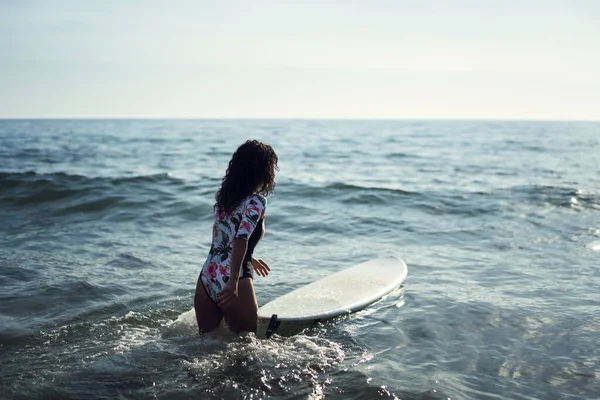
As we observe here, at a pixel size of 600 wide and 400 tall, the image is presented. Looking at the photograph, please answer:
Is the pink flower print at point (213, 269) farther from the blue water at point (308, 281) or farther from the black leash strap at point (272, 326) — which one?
the black leash strap at point (272, 326)

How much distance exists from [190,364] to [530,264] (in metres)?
5.70

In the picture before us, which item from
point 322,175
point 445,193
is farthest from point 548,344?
point 322,175

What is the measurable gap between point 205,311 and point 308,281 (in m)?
2.84

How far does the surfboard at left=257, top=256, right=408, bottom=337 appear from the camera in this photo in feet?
17.2

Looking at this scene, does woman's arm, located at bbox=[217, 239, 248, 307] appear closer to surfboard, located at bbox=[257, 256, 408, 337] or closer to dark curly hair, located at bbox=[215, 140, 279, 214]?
dark curly hair, located at bbox=[215, 140, 279, 214]

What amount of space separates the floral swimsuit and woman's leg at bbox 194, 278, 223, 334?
53mm

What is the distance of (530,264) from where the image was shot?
8.07 metres

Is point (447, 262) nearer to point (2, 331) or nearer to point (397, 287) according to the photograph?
point (397, 287)

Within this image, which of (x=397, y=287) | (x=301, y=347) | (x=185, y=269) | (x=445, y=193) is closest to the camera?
(x=301, y=347)

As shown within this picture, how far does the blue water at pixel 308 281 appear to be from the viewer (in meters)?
4.20

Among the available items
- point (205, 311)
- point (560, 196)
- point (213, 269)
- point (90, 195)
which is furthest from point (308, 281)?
point (560, 196)

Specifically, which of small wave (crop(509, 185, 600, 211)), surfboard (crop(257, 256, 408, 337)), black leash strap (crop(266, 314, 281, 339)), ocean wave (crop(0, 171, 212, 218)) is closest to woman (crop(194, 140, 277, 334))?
black leash strap (crop(266, 314, 281, 339))

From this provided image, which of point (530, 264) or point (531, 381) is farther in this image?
point (530, 264)

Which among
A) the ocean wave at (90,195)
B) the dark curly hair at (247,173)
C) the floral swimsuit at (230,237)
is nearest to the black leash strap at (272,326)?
the floral swimsuit at (230,237)
